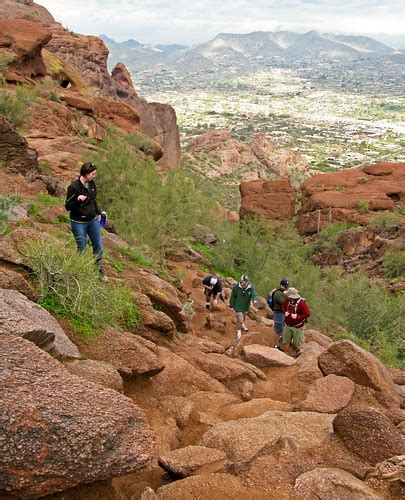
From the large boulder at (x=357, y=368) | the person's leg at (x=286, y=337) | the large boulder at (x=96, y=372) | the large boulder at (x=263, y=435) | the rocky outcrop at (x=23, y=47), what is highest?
the rocky outcrop at (x=23, y=47)

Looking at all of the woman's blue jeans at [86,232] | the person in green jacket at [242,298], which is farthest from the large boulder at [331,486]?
the person in green jacket at [242,298]

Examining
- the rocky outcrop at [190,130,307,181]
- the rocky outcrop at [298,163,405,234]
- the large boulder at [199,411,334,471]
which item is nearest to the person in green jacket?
the large boulder at [199,411,334,471]

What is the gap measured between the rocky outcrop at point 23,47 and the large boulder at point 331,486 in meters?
27.7

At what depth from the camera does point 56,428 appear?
3.29 meters

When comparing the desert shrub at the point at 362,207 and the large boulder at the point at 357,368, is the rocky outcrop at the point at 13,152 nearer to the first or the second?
the large boulder at the point at 357,368

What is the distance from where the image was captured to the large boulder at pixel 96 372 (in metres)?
4.50

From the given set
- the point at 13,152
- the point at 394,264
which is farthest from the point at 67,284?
the point at 394,264

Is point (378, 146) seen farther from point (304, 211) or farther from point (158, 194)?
point (158, 194)

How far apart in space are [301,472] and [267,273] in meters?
17.4

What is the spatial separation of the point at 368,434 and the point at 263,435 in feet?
3.50

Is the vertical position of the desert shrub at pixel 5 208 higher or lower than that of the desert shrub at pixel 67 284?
higher

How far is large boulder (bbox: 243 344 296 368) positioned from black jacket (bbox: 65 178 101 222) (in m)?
4.03

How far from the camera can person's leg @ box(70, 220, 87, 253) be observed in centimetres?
711

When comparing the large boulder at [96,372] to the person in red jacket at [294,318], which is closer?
the large boulder at [96,372]
